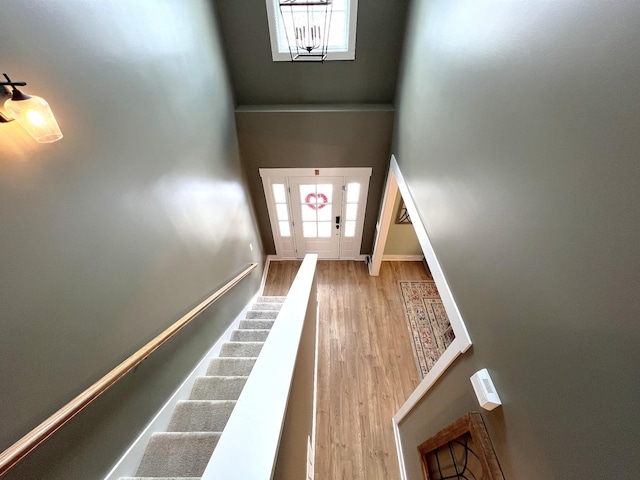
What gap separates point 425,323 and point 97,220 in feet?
12.2

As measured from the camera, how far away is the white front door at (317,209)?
3.93m

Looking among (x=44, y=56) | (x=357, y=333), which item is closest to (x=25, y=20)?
(x=44, y=56)

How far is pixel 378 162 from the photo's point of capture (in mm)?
3764

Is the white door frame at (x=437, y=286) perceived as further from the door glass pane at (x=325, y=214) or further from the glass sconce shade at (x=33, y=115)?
the glass sconce shade at (x=33, y=115)

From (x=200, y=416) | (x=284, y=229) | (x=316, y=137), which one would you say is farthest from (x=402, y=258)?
(x=200, y=416)

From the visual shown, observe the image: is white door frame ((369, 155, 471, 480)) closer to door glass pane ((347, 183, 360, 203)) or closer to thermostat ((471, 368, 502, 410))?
thermostat ((471, 368, 502, 410))

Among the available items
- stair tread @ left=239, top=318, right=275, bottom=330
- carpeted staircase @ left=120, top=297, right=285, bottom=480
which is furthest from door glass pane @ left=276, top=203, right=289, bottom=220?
carpeted staircase @ left=120, top=297, right=285, bottom=480

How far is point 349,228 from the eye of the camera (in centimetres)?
463

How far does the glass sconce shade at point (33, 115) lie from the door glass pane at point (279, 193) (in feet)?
10.5

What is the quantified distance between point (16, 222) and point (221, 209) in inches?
75.5

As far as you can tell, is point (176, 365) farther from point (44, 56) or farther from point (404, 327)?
point (404, 327)

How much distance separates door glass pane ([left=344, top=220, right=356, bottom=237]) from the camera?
4.56 m

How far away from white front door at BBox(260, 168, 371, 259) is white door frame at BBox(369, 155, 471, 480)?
46cm

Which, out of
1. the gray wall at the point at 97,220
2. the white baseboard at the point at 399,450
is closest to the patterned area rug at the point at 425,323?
the white baseboard at the point at 399,450
